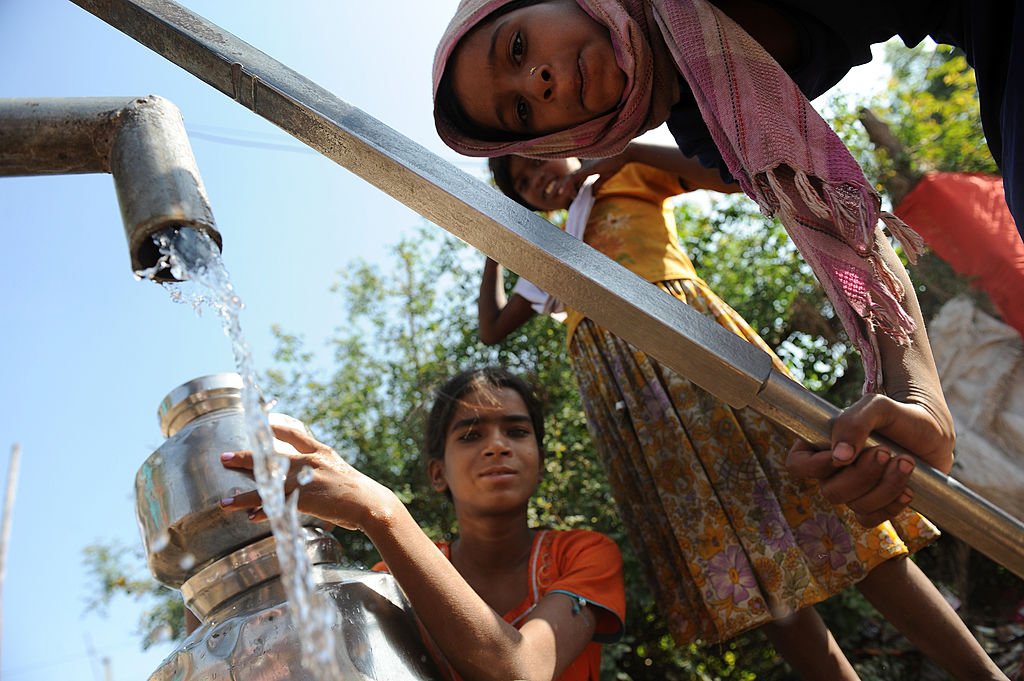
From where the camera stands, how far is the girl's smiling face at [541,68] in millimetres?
1463

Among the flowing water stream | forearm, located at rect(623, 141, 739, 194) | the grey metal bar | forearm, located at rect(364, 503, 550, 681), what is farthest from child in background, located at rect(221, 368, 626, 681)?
forearm, located at rect(623, 141, 739, 194)

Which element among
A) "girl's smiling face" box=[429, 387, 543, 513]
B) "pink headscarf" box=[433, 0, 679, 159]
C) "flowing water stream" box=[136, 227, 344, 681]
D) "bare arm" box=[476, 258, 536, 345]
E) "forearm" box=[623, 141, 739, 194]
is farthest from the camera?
"bare arm" box=[476, 258, 536, 345]

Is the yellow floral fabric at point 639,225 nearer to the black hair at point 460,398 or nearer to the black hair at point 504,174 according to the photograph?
the black hair at point 460,398

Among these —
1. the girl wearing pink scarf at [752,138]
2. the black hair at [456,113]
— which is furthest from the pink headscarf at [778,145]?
the black hair at [456,113]

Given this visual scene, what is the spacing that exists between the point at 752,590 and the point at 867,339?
736 mm

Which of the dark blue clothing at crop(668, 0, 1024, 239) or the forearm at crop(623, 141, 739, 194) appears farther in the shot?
the forearm at crop(623, 141, 739, 194)

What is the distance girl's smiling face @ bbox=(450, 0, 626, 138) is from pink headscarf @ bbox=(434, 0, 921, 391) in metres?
0.04

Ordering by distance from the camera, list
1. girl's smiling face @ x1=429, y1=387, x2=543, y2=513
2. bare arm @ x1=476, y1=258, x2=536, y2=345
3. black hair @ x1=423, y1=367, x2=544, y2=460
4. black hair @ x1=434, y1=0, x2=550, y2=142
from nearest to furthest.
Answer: black hair @ x1=434, y1=0, x2=550, y2=142 → girl's smiling face @ x1=429, y1=387, x2=543, y2=513 → black hair @ x1=423, y1=367, x2=544, y2=460 → bare arm @ x1=476, y1=258, x2=536, y2=345

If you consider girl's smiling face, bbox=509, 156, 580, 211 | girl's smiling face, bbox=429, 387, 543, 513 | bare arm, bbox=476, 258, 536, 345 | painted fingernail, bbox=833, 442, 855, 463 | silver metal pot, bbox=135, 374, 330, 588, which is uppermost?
girl's smiling face, bbox=509, 156, 580, 211

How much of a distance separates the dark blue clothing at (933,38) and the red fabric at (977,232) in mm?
2350

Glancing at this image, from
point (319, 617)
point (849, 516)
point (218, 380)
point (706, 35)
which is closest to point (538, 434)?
point (849, 516)

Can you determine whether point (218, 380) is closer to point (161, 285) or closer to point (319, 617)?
point (161, 285)

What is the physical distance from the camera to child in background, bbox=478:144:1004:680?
1.69m

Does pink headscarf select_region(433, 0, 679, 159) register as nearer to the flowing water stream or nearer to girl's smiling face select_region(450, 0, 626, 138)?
girl's smiling face select_region(450, 0, 626, 138)
